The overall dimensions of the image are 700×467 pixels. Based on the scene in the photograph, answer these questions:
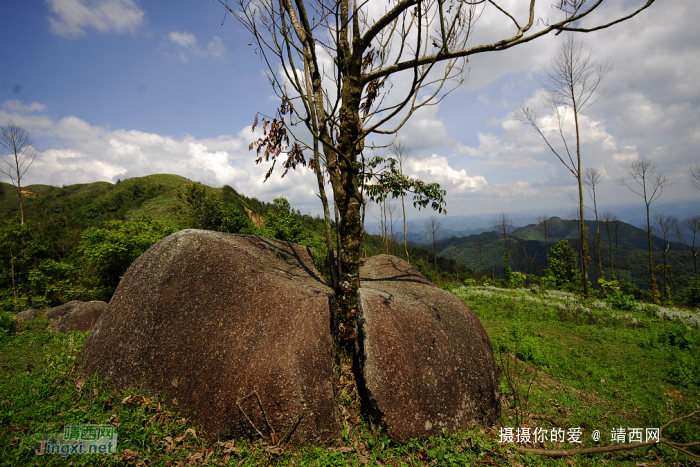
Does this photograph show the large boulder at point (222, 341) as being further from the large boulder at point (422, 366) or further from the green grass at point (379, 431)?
the large boulder at point (422, 366)

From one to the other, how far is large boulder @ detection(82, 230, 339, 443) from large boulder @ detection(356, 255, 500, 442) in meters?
0.72

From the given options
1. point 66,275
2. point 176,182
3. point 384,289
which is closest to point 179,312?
point 384,289

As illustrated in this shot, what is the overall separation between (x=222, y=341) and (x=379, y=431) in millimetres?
2887

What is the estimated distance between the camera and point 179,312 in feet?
15.6

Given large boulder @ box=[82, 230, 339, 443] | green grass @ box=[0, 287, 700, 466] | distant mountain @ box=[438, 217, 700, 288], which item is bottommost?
distant mountain @ box=[438, 217, 700, 288]

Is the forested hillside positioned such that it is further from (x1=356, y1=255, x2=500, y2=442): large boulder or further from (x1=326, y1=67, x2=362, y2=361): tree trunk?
(x1=356, y1=255, x2=500, y2=442): large boulder

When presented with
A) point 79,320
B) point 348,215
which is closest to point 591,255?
point 348,215

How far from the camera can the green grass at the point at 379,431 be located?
3.87m

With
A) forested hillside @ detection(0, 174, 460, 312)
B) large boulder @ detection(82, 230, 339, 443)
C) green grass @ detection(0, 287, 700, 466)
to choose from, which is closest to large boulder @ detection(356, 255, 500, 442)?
green grass @ detection(0, 287, 700, 466)
